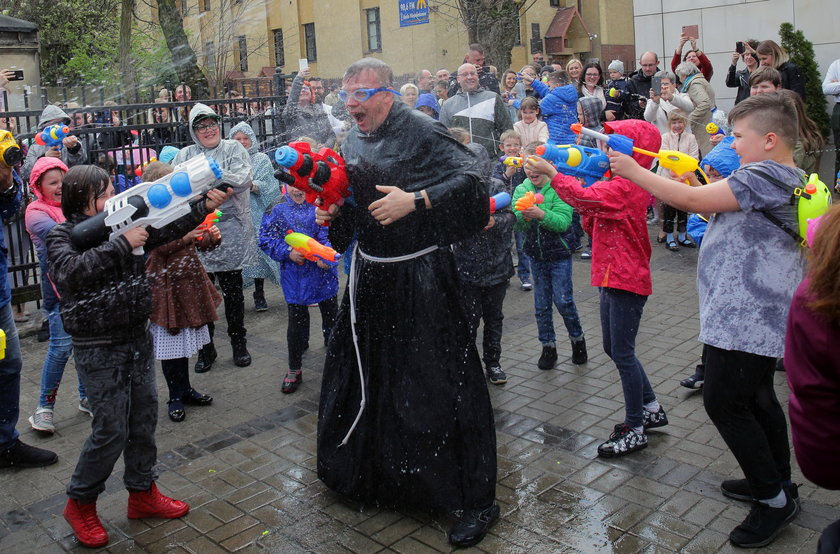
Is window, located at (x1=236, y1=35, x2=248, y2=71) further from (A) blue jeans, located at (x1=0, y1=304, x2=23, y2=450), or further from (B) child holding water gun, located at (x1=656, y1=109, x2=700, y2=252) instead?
(A) blue jeans, located at (x1=0, y1=304, x2=23, y2=450)

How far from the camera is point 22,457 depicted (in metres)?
5.13

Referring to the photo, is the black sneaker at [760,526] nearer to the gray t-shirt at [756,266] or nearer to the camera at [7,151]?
the gray t-shirt at [756,266]

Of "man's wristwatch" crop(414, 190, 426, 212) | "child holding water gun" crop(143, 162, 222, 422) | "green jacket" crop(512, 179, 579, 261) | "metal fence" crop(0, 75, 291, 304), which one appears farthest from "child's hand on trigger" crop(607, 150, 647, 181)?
"metal fence" crop(0, 75, 291, 304)

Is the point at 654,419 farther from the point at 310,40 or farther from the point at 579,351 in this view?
the point at 310,40

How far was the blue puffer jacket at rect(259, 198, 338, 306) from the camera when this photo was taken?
20.9 ft

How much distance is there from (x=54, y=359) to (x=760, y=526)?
4.62 meters

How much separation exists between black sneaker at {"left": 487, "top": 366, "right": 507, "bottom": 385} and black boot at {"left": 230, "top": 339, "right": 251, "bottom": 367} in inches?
86.2

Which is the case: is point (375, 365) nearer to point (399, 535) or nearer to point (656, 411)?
point (399, 535)

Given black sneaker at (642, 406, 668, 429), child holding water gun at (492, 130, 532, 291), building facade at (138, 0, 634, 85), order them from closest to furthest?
black sneaker at (642, 406, 668, 429) → child holding water gun at (492, 130, 532, 291) → building facade at (138, 0, 634, 85)

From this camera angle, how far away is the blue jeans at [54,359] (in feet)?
18.4

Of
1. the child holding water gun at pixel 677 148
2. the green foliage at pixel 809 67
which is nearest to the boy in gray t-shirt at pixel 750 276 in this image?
the child holding water gun at pixel 677 148

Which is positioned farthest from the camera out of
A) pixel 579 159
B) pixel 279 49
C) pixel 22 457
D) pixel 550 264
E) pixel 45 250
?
pixel 279 49

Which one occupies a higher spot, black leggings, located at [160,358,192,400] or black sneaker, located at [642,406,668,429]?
black leggings, located at [160,358,192,400]

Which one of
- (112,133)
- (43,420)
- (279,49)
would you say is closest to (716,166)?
(43,420)
